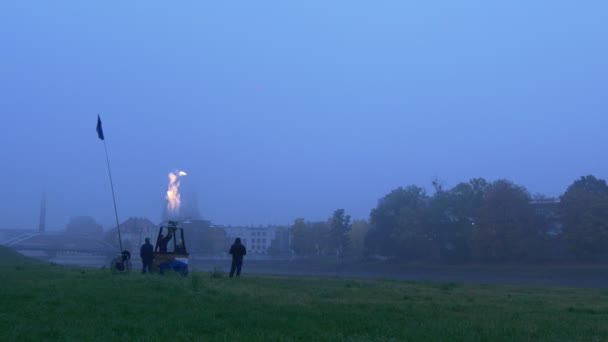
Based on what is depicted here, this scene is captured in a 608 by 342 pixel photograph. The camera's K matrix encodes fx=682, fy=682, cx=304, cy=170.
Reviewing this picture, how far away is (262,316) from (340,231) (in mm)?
102735

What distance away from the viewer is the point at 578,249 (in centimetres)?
7150

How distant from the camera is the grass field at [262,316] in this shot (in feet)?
33.2

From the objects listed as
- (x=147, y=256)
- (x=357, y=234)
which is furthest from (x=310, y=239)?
(x=147, y=256)

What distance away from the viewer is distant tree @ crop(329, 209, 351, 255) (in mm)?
114250

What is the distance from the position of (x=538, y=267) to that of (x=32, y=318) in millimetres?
62682

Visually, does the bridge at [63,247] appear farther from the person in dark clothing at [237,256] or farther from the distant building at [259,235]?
the distant building at [259,235]

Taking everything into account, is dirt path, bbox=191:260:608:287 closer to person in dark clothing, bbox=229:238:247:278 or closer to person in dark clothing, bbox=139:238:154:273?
person in dark clothing, bbox=229:238:247:278

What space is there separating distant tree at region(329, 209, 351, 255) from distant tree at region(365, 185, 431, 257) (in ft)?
53.8

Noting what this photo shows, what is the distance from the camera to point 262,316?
1215 centimetres

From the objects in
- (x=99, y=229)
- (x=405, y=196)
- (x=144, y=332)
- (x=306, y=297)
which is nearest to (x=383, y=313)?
(x=306, y=297)

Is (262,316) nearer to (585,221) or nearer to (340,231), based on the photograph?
(585,221)

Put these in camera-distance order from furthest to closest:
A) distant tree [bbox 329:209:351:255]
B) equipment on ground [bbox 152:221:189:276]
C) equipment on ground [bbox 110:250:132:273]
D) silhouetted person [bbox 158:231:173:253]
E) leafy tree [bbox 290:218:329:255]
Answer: leafy tree [bbox 290:218:329:255] < distant tree [bbox 329:209:351:255] < silhouetted person [bbox 158:231:173:253] < equipment on ground [bbox 110:250:132:273] < equipment on ground [bbox 152:221:189:276]

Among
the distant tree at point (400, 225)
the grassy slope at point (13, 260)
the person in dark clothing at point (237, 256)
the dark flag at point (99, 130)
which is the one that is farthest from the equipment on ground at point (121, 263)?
the distant tree at point (400, 225)

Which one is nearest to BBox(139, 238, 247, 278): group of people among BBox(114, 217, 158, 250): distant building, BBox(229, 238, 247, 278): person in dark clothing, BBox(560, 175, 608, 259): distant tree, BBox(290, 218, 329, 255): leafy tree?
BBox(229, 238, 247, 278): person in dark clothing
